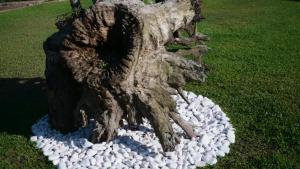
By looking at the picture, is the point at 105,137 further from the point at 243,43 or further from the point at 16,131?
the point at 243,43

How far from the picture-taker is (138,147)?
5.61 meters

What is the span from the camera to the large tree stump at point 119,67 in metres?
5.12

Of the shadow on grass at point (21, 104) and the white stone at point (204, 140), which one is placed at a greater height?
the white stone at point (204, 140)

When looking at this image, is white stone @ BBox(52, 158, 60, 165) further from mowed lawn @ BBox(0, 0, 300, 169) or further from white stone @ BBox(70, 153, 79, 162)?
white stone @ BBox(70, 153, 79, 162)

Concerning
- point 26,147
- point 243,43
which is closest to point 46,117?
point 26,147

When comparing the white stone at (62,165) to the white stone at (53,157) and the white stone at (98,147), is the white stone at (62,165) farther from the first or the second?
the white stone at (98,147)

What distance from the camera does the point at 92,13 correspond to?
16.7ft

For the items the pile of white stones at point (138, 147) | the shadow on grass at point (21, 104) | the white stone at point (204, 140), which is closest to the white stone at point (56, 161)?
the pile of white stones at point (138, 147)

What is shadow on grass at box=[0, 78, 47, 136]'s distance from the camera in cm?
672

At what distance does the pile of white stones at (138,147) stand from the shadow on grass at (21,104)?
44 centimetres

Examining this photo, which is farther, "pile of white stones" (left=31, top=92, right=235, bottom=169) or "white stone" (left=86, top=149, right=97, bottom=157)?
"white stone" (left=86, top=149, right=97, bottom=157)

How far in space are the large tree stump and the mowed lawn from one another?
3.09 ft

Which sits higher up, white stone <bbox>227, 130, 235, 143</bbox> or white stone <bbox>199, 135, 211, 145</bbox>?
white stone <bbox>199, 135, 211, 145</bbox>

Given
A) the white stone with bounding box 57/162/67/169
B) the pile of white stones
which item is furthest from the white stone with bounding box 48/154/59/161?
the white stone with bounding box 57/162/67/169
